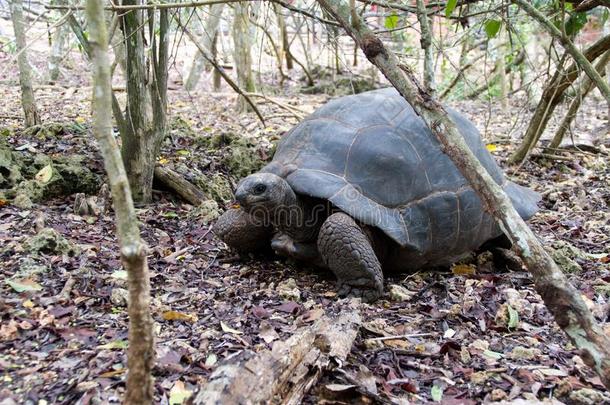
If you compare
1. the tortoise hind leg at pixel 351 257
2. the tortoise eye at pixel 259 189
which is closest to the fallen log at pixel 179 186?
the tortoise eye at pixel 259 189

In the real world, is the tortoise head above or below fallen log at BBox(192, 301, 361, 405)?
above

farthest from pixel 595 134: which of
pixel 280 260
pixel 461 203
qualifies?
pixel 280 260

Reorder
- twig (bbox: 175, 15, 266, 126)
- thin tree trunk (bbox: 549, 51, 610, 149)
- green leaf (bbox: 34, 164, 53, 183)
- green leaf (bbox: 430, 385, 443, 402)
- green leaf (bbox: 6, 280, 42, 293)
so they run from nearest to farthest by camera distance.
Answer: green leaf (bbox: 430, 385, 443, 402), green leaf (bbox: 6, 280, 42, 293), twig (bbox: 175, 15, 266, 126), green leaf (bbox: 34, 164, 53, 183), thin tree trunk (bbox: 549, 51, 610, 149)

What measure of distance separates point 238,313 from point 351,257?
29.8 inches

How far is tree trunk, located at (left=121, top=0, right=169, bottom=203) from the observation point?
4344mm

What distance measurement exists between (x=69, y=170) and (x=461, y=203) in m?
3.00

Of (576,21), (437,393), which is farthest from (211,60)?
(437,393)

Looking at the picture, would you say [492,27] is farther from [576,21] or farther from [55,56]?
[55,56]

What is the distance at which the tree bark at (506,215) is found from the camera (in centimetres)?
188

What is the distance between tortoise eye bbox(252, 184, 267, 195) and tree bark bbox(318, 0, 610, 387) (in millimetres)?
1246

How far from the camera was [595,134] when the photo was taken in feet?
25.7

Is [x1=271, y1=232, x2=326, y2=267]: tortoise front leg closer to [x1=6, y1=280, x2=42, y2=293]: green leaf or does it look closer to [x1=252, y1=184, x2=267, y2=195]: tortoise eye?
[x1=252, y1=184, x2=267, y2=195]: tortoise eye

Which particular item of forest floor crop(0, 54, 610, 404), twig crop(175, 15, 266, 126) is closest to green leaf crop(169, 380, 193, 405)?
forest floor crop(0, 54, 610, 404)

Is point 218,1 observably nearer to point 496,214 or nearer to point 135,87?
point 135,87
